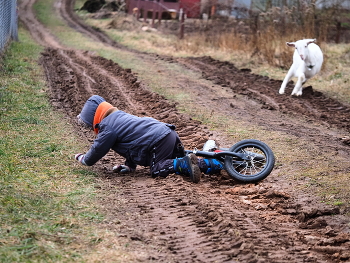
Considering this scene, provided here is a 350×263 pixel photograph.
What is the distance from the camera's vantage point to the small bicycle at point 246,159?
6.62m

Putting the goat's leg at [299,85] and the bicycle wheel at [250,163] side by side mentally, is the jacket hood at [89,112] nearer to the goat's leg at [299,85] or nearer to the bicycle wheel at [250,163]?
the bicycle wheel at [250,163]

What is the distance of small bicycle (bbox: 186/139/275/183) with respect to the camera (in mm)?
6621

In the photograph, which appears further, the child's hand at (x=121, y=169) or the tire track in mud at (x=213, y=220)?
the child's hand at (x=121, y=169)

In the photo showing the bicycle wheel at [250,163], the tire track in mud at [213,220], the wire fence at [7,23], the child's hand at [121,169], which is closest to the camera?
the tire track in mud at [213,220]

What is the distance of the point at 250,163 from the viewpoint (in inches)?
270

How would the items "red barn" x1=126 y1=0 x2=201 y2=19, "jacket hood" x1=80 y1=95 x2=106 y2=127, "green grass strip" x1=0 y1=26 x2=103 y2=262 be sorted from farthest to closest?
"red barn" x1=126 y1=0 x2=201 y2=19
"jacket hood" x1=80 y1=95 x2=106 y2=127
"green grass strip" x1=0 y1=26 x2=103 y2=262

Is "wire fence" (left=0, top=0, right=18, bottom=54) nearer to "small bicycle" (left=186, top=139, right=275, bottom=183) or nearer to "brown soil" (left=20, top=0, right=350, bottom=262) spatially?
"brown soil" (left=20, top=0, right=350, bottom=262)

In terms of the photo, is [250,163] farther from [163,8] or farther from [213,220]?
[163,8]

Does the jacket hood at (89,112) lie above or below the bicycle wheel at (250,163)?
above

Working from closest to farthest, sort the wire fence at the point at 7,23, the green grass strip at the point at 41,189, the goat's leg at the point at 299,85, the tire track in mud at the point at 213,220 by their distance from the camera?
1. the green grass strip at the point at 41,189
2. the tire track in mud at the point at 213,220
3. the goat's leg at the point at 299,85
4. the wire fence at the point at 7,23

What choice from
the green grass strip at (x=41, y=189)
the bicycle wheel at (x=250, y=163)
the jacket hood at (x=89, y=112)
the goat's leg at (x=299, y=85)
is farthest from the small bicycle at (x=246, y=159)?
the goat's leg at (x=299, y=85)

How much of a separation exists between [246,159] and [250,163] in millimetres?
120

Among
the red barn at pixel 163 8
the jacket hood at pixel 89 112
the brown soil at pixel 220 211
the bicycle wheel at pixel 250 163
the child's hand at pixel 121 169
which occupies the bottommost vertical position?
the child's hand at pixel 121 169

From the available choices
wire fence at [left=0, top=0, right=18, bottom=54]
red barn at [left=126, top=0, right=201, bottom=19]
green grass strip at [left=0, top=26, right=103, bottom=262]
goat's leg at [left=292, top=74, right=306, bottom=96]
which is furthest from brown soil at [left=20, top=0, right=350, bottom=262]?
red barn at [left=126, top=0, right=201, bottom=19]
